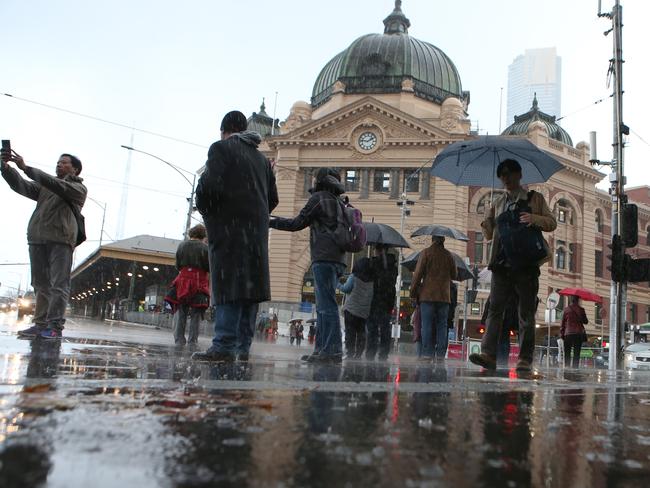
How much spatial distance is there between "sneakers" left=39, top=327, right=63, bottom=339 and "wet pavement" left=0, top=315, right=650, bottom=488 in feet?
10.2

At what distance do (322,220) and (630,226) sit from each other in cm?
719

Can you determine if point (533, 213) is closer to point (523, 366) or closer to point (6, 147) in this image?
point (523, 366)

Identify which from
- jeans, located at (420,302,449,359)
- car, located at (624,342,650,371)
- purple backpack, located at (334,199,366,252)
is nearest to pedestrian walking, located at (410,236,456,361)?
jeans, located at (420,302,449,359)

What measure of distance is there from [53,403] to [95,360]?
6.28 ft

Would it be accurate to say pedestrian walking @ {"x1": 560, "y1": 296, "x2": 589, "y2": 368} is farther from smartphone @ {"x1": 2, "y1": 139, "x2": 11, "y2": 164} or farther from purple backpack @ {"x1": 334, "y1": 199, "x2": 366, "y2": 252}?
smartphone @ {"x1": 2, "y1": 139, "x2": 11, "y2": 164}

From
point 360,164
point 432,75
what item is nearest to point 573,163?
point 432,75

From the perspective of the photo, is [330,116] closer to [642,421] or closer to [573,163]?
[573,163]

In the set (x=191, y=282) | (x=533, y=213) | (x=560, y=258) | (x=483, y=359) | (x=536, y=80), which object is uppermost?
(x=536, y=80)

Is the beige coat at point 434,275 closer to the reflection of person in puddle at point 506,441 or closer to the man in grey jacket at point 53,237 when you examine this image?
the man in grey jacket at point 53,237

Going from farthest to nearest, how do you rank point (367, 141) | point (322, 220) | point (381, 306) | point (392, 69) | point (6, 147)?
1. point (392, 69)
2. point (367, 141)
3. point (381, 306)
4. point (322, 220)
5. point (6, 147)

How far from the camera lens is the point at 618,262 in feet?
33.4

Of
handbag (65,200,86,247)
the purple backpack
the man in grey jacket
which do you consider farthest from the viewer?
handbag (65,200,86,247)

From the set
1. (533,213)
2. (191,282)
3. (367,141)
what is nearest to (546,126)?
(367,141)

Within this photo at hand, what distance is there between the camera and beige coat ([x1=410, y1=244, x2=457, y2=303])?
26.8ft
